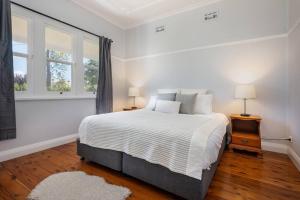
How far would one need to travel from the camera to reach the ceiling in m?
3.37

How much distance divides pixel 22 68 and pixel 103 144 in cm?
191

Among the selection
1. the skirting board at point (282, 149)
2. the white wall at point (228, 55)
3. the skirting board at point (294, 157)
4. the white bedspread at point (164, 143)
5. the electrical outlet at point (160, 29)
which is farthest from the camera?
the electrical outlet at point (160, 29)

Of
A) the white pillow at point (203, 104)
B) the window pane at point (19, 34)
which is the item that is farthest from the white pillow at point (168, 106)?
the window pane at point (19, 34)

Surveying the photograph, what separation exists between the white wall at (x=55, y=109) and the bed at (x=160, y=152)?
1.21 metres

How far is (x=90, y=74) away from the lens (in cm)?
370

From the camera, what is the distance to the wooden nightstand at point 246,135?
253 centimetres

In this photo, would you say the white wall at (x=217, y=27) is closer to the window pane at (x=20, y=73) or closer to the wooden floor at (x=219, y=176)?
the wooden floor at (x=219, y=176)

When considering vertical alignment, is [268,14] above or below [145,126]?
above

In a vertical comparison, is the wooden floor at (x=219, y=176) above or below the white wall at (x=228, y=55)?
below

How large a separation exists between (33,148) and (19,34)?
1.87m

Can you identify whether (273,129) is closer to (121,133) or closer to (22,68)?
(121,133)

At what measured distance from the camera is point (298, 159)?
212 cm

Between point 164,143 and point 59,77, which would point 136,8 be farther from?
point 164,143

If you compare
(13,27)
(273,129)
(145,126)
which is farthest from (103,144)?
(273,129)
